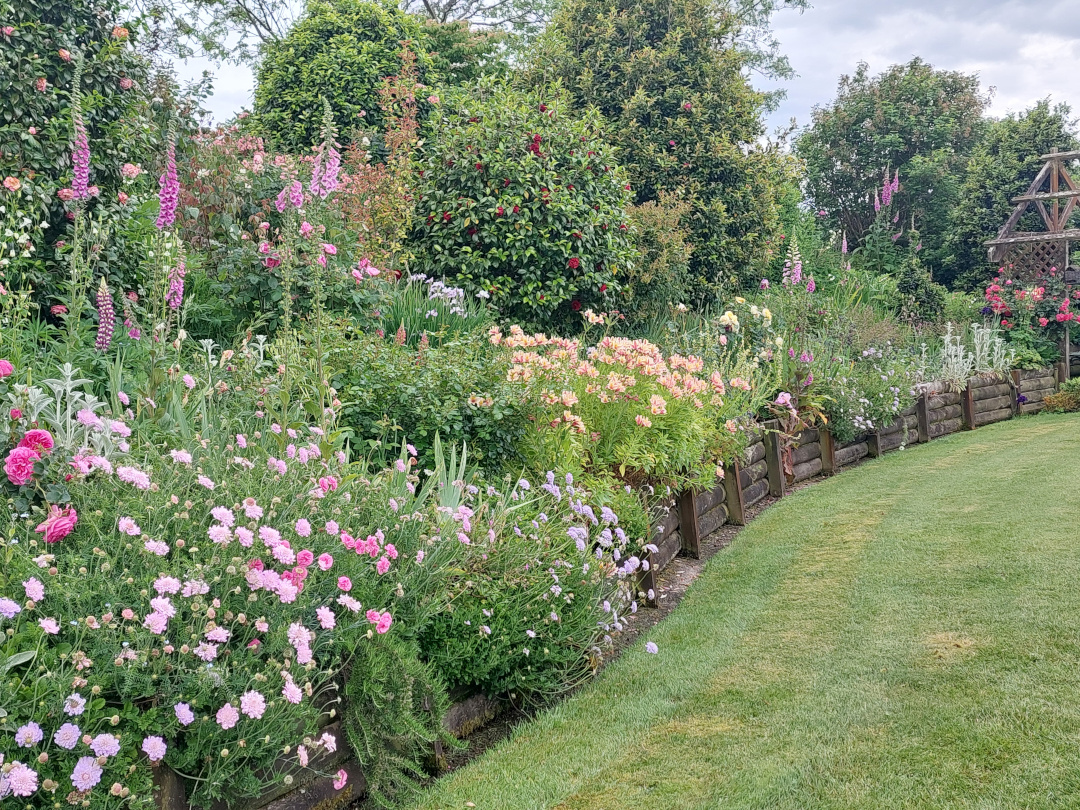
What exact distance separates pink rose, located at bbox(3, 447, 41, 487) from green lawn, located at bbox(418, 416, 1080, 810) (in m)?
1.55

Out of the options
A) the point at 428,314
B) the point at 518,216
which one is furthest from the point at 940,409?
the point at 428,314

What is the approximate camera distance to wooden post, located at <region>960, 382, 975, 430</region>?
1129 centimetres

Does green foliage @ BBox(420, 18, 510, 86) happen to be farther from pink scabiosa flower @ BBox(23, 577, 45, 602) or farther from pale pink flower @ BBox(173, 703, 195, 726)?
pale pink flower @ BBox(173, 703, 195, 726)

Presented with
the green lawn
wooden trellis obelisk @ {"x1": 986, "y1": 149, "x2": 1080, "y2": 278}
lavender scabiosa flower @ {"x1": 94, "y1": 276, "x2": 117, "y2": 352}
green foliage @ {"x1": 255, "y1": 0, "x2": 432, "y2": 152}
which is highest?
green foliage @ {"x1": 255, "y1": 0, "x2": 432, "y2": 152}

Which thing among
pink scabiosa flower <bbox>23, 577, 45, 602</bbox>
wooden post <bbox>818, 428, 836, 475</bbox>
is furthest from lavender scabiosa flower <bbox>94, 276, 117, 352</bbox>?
wooden post <bbox>818, 428, 836, 475</bbox>

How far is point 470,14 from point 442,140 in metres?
13.5

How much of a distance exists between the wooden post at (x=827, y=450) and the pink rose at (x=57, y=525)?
24.0 ft

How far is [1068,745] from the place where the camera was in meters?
2.64

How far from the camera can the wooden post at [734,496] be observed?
638 centimetres

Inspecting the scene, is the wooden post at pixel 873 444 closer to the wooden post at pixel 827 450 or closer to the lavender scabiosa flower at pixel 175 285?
the wooden post at pixel 827 450

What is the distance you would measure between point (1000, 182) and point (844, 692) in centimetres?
1746

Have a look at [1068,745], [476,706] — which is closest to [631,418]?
[476,706]

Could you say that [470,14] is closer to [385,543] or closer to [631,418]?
[631,418]

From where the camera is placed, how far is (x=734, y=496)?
21.0 ft
